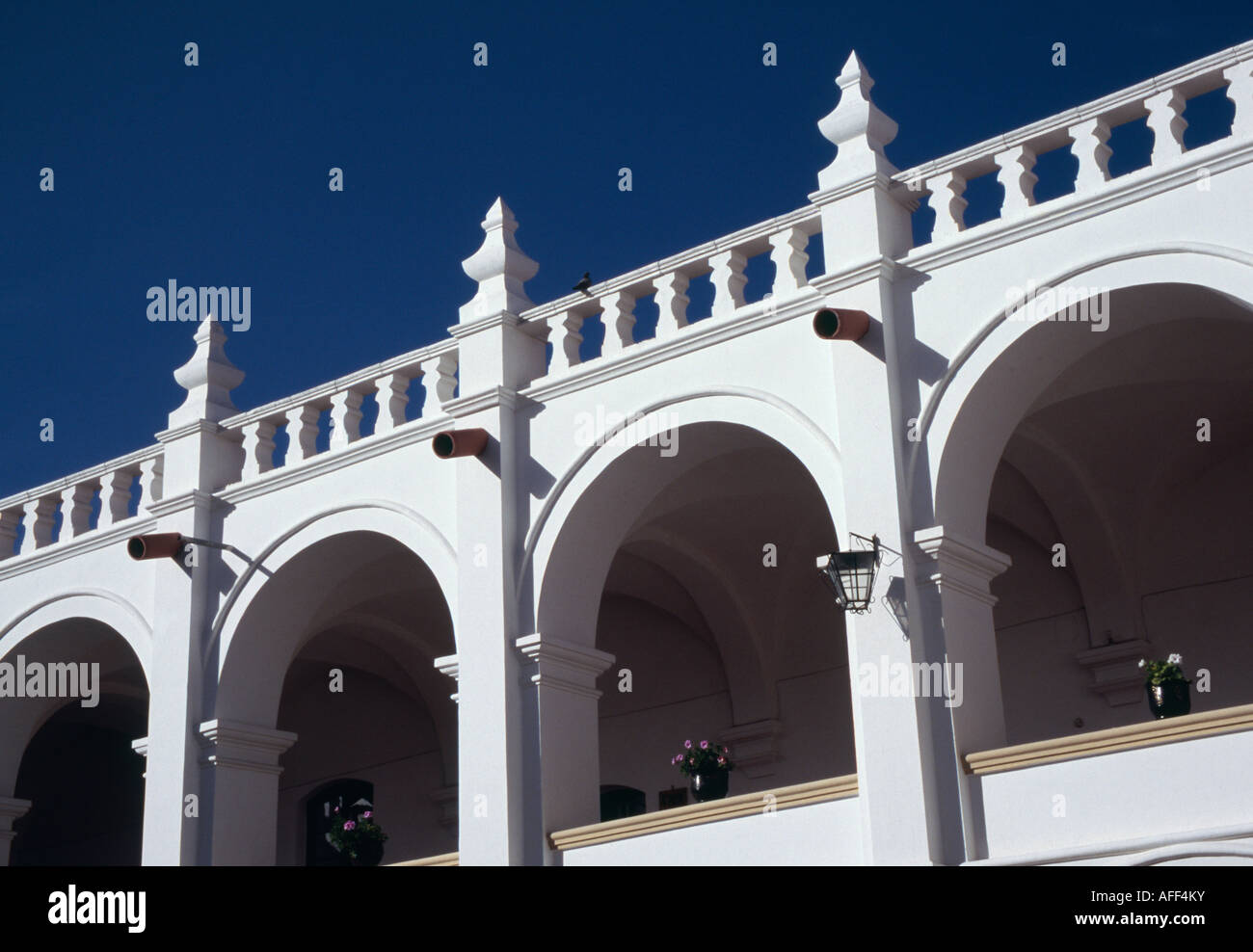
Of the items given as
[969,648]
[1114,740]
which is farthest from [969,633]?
[1114,740]

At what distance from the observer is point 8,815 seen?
16984 mm

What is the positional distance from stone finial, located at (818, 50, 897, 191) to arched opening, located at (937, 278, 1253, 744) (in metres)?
2.50

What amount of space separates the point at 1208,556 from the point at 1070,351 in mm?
3722

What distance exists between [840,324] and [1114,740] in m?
3.45

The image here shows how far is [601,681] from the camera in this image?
1794 cm

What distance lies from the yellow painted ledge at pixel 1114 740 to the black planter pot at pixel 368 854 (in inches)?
243

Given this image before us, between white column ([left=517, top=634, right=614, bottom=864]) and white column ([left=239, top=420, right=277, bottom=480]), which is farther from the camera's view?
white column ([left=239, top=420, right=277, bottom=480])

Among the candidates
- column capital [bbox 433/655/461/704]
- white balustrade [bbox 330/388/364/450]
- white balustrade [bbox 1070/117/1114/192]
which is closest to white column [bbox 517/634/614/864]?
column capital [bbox 433/655/461/704]

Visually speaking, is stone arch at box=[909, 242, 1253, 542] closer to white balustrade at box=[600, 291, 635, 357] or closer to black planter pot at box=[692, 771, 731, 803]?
black planter pot at box=[692, 771, 731, 803]

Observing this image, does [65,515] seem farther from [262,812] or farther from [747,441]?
[747,441]

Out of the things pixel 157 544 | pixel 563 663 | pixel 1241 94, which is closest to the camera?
pixel 1241 94

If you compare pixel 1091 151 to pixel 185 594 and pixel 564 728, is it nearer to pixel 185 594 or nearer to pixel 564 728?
pixel 564 728

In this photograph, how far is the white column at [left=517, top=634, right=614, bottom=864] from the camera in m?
13.0
